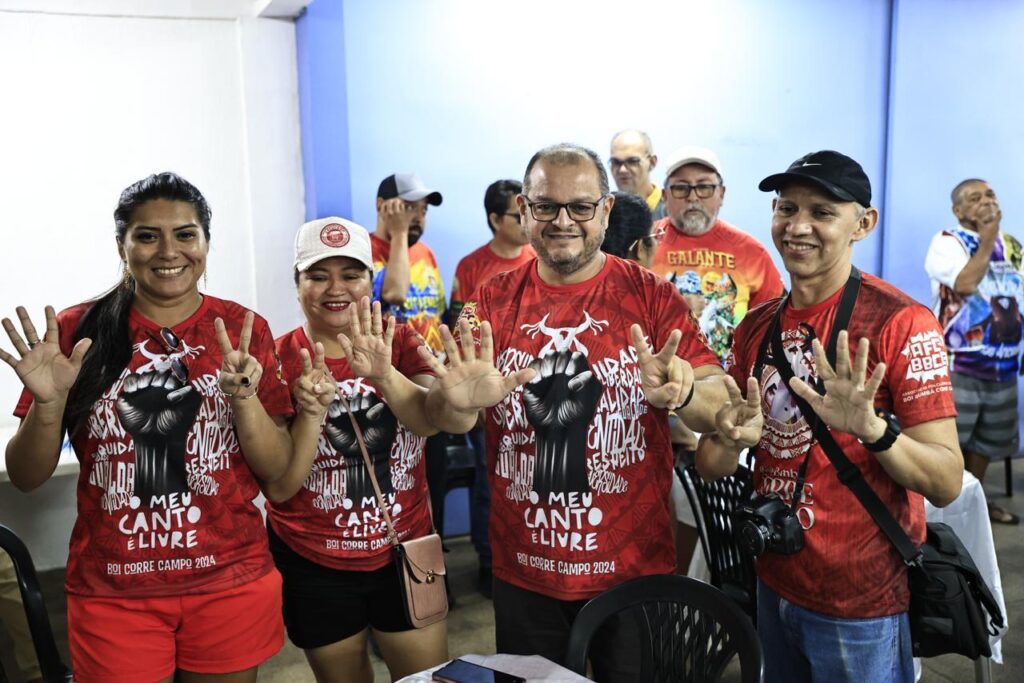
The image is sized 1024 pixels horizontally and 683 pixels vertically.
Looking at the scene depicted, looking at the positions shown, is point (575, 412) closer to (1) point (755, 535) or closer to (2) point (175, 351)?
(1) point (755, 535)

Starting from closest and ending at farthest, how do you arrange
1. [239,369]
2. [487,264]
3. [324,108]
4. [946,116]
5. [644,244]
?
1. [239,369]
2. [644,244]
3. [487,264]
4. [324,108]
5. [946,116]

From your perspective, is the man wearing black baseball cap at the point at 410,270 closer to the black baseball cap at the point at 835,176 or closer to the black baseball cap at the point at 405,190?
the black baseball cap at the point at 405,190

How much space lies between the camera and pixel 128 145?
4230 mm

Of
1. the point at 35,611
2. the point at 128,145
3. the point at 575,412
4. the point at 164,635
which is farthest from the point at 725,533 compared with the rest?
the point at 128,145

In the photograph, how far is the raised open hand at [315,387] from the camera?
2.07m

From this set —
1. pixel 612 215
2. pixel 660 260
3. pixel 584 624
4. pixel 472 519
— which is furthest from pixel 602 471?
pixel 472 519

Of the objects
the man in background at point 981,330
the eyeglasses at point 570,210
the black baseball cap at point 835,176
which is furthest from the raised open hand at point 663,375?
the man in background at point 981,330

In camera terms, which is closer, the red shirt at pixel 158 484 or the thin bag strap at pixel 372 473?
the red shirt at pixel 158 484

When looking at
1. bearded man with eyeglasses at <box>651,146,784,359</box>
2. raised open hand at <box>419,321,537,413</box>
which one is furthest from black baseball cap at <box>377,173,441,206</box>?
raised open hand at <box>419,321,537,413</box>

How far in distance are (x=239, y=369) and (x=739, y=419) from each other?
41.1 inches

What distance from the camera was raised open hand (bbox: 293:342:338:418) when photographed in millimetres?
2068

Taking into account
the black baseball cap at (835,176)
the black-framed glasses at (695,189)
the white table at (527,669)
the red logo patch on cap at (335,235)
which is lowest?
the white table at (527,669)

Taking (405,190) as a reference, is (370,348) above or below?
below

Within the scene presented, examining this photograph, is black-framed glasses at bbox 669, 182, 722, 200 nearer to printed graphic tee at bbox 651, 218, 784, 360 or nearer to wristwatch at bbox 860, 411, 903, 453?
printed graphic tee at bbox 651, 218, 784, 360
